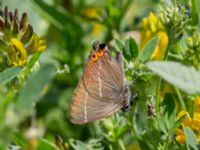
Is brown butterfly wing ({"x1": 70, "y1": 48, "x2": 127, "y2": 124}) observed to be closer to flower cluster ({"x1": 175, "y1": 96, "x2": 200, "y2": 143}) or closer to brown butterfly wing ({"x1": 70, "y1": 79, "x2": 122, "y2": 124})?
brown butterfly wing ({"x1": 70, "y1": 79, "x2": 122, "y2": 124})

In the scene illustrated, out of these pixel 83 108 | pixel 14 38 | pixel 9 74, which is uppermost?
pixel 14 38

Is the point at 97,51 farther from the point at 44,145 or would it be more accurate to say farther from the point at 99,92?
the point at 44,145

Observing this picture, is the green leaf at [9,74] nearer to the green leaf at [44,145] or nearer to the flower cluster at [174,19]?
the green leaf at [44,145]

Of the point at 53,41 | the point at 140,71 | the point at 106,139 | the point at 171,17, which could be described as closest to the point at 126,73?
the point at 140,71

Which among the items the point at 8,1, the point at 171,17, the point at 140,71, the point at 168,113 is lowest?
the point at 168,113

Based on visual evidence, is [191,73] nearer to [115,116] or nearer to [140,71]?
[140,71]

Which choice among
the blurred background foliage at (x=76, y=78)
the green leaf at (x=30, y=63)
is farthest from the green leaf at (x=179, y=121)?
the green leaf at (x=30, y=63)

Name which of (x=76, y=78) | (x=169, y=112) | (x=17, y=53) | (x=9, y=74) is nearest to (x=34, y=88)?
(x=9, y=74)
